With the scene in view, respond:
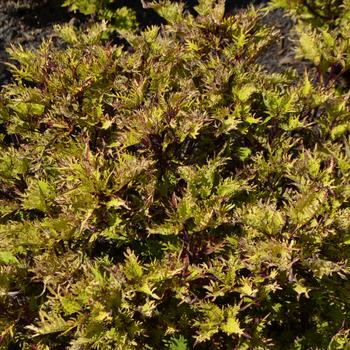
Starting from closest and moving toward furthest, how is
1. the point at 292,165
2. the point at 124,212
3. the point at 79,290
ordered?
the point at 79,290 → the point at 124,212 → the point at 292,165

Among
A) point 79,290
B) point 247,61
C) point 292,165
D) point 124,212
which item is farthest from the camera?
point 247,61

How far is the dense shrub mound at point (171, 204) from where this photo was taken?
242cm

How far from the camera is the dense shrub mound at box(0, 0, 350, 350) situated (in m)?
2.42

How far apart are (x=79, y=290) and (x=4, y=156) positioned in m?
0.98

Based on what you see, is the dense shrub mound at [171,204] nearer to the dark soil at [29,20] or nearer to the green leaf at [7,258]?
the green leaf at [7,258]

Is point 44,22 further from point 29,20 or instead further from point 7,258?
point 7,258

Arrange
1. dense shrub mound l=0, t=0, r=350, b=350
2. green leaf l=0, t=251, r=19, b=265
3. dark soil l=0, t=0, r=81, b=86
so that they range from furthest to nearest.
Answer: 1. dark soil l=0, t=0, r=81, b=86
2. green leaf l=0, t=251, r=19, b=265
3. dense shrub mound l=0, t=0, r=350, b=350

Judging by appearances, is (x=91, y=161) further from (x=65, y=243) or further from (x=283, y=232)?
(x=283, y=232)

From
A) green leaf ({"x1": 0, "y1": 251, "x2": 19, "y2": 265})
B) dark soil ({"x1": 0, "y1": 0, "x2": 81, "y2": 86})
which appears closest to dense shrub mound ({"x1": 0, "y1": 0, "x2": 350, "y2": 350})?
green leaf ({"x1": 0, "y1": 251, "x2": 19, "y2": 265})

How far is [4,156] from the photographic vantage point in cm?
283

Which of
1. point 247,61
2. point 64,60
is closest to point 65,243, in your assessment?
point 64,60

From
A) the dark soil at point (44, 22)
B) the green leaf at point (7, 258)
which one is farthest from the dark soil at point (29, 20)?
the green leaf at point (7, 258)

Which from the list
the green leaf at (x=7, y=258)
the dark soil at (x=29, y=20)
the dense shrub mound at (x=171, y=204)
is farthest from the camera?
the dark soil at (x=29, y=20)

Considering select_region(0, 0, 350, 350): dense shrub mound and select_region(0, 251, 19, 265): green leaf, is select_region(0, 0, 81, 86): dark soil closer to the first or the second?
select_region(0, 0, 350, 350): dense shrub mound
